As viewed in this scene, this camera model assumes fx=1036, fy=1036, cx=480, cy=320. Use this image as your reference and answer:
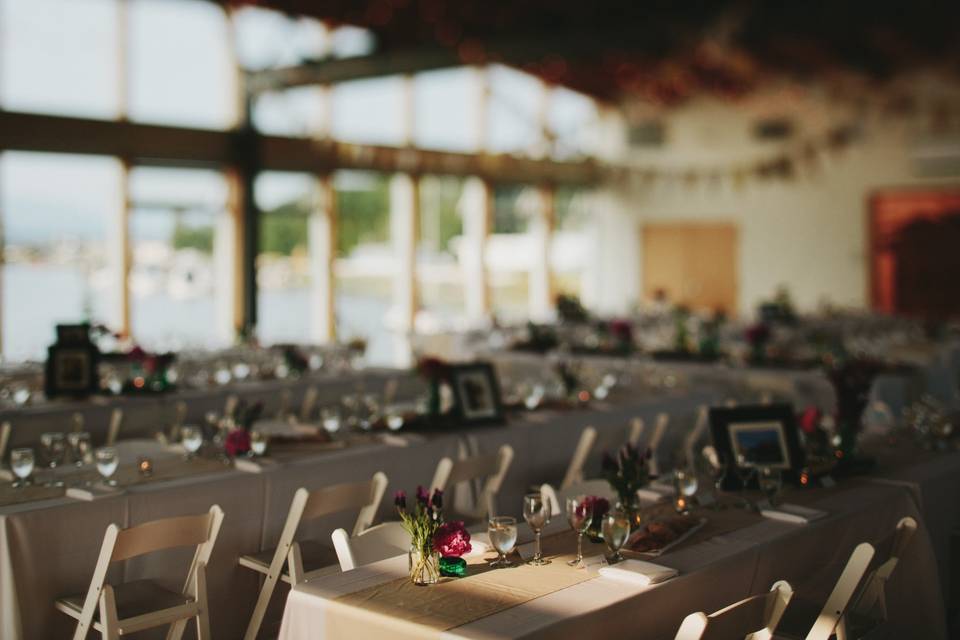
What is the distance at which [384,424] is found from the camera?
568 centimetres

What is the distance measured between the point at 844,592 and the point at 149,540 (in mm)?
2193

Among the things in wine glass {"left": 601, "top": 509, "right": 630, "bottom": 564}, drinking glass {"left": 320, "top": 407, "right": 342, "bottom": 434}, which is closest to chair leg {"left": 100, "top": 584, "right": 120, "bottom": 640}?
wine glass {"left": 601, "top": 509, "right": 630, "bottom": 564}

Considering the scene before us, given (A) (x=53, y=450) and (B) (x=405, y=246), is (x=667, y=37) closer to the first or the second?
(B) (x=405, y=246)

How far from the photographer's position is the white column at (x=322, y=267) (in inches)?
529

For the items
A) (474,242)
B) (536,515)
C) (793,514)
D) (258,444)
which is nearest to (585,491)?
(793,514)

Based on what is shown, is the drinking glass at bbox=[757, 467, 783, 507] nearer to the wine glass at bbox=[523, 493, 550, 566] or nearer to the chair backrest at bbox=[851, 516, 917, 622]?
the chair backrest at bbox=[851, 516, 917, 622]

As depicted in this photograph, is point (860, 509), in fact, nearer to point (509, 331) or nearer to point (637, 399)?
point (637, 399)

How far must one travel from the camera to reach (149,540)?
341 centimetres

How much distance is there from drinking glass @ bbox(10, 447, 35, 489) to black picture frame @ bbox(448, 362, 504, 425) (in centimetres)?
241

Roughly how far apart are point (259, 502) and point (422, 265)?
1082 cm

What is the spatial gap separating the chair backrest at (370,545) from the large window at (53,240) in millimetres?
7320

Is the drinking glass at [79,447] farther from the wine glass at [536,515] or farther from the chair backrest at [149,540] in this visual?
the wine glass at [536,515]

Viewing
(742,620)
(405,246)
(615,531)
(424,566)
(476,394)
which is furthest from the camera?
(405,246)

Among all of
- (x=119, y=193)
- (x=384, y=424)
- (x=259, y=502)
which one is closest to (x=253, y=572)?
(x=259, y=502)
